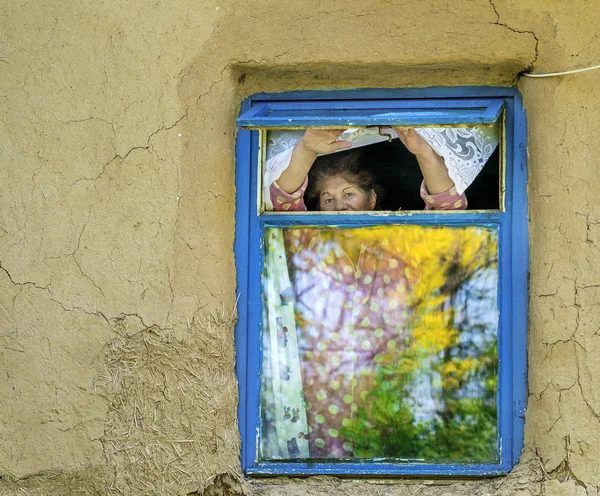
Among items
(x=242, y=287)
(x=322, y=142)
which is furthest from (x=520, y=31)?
(x=242, y=287)

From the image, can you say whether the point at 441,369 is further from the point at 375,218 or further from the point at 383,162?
the point at 383,162

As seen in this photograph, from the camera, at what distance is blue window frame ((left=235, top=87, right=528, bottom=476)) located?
3.81 m

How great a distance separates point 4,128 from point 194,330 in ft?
3.80

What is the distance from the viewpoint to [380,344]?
3.88 metres

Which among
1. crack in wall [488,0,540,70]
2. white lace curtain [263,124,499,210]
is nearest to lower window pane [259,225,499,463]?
white lace curtain [263,124,499,210]

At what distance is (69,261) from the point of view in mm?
3893

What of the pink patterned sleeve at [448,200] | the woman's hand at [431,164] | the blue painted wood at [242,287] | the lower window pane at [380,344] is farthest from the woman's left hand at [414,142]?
the blue painted wood at [242,287]

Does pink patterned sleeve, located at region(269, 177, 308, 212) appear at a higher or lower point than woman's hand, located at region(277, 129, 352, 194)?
lower

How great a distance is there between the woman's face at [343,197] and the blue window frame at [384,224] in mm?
59

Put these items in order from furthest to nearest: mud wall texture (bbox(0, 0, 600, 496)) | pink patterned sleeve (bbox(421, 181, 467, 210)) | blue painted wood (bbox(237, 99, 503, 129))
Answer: pink patterned sleeve (bbox(421, 181, 467, 210))
mud wall texture (bbox(0, 0, 600, 496))
blue painted wood (bbox(237, 99, 503, 129))

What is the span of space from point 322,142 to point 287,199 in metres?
0.28

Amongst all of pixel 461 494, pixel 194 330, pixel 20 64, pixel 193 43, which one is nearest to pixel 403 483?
pixel 461 494

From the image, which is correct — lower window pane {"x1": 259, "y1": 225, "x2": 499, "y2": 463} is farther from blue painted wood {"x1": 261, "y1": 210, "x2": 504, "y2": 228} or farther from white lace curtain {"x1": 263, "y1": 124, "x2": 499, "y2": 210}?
white lace curtain {"x1": 263, "y1": 124, "x2": 499, "y2": 210}

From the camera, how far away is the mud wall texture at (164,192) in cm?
379
